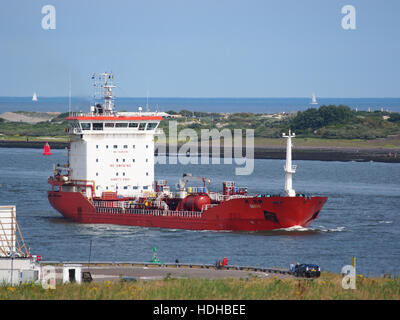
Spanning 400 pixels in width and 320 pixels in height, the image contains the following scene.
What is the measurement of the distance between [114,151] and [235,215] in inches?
370

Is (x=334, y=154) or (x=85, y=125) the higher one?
(x=85, y=125)

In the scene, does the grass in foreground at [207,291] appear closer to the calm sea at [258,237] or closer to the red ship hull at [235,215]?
the calm sea at [258,237]

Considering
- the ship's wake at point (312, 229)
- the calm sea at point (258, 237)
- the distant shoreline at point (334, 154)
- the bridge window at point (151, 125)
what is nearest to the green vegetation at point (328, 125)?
the distant shoreline at point (334, 154)

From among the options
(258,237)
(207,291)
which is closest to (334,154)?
(258,237)

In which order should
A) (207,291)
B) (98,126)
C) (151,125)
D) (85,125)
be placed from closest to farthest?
(207,291), (85,125), (98,126), (151,125)

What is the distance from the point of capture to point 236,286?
3059cm

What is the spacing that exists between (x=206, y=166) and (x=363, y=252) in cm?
6209

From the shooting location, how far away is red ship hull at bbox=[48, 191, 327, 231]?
52688mm

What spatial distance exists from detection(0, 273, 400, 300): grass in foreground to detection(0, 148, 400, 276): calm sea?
10.7 m

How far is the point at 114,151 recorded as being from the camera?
5875 cm

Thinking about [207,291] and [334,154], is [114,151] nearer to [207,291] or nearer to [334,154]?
[207,291]

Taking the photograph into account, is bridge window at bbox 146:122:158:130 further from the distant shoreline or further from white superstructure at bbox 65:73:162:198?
the distant shoreline

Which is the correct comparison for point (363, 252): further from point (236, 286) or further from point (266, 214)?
point (236, 286)
